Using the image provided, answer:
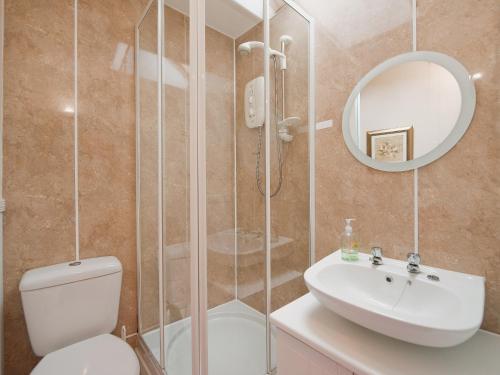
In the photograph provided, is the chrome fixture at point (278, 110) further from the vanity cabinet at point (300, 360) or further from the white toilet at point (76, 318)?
the white toilet at point (76, 318)

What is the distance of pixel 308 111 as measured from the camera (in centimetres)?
134

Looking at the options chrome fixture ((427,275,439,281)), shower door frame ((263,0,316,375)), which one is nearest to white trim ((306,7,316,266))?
shower door frame ((263,0,316,375))

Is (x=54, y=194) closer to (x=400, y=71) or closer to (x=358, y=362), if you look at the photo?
(x=358, y=362)

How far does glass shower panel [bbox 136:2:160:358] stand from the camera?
4.48ft

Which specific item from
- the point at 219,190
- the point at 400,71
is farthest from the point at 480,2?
the point at 219,190

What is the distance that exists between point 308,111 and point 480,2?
2.47 feet

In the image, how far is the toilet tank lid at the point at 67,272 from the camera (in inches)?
44.8

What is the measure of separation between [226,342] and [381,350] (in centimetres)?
97

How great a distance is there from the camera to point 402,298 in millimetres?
832

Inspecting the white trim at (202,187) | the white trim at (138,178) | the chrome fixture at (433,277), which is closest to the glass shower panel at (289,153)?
the white trim at (202,187)

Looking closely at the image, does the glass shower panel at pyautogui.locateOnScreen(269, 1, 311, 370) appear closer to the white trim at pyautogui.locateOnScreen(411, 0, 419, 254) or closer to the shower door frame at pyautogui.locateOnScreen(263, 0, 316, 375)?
the shower door frame at pyautogui.locateOnScreen(263, 0, 316, 375)

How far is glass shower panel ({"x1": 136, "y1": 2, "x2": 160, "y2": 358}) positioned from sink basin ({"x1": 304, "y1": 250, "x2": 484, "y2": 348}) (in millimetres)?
1041

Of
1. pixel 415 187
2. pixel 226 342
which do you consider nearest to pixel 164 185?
pixel 226 342

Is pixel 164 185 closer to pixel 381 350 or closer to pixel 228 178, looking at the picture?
pixel 228 178
